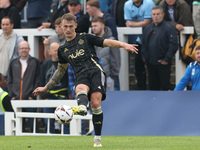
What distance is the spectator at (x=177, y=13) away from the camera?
14.0m

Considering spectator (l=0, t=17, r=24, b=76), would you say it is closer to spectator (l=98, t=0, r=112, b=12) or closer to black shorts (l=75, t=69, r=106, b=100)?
spectator (l=98, t=0, r=112, b=12)

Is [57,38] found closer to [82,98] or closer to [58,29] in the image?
[58,29]

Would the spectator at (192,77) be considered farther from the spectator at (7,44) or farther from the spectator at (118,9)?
the spectator at (7,44)

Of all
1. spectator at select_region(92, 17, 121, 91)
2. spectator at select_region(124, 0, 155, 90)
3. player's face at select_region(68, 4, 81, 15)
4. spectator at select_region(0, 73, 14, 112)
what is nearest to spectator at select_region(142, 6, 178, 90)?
spectator at select_region(124, 0, 155, 90)

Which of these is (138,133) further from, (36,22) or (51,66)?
(36,22)

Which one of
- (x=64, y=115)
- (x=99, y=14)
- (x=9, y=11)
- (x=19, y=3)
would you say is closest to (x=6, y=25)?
(x=9, y=11)

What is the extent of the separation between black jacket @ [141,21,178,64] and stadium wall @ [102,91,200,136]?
1306 mm

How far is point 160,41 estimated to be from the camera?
13797 millimetres

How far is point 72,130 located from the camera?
1342 cm

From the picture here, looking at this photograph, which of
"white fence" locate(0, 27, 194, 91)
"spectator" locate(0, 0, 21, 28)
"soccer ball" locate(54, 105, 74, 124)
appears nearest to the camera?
"soccer ball" locate(54, 105, 74, 124)

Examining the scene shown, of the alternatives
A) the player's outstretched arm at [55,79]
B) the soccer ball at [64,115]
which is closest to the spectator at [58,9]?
the player's outstretched arm at [55,79]

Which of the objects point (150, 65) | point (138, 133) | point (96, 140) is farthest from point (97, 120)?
point (150, 65)

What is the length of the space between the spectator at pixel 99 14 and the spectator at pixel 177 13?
1.31m

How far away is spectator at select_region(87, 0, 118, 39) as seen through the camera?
46.8ft
